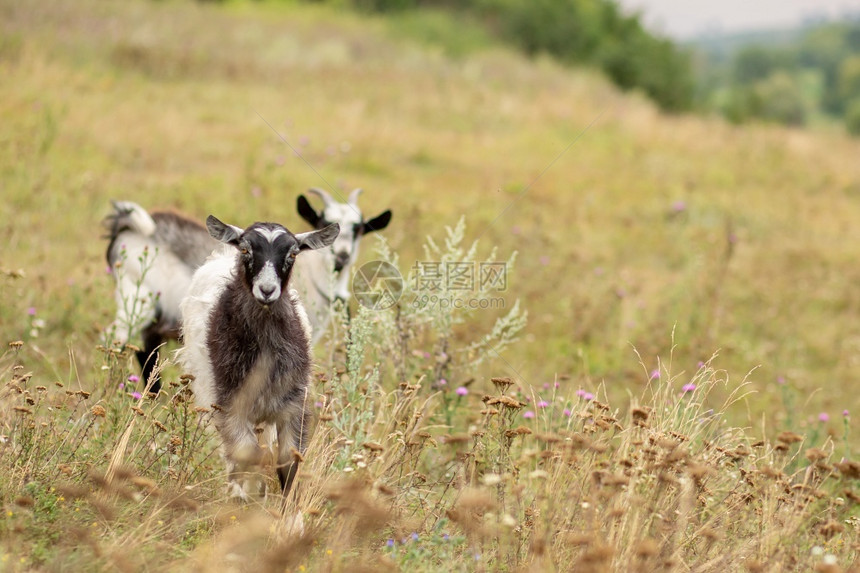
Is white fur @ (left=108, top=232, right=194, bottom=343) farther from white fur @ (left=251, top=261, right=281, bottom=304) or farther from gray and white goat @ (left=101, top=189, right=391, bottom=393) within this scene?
white fur @ (left=251, top=261, right=281, bottom=304)

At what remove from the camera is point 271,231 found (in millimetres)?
4535

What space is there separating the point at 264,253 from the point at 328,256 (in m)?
2.07

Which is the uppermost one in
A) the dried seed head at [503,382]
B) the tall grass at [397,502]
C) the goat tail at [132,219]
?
the goat tail at [132,219]

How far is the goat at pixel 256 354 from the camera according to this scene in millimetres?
4418

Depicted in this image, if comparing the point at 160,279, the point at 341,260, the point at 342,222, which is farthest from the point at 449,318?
the point at 160,279

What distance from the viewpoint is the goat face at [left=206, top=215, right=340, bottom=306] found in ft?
14.2

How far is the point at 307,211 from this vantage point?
663cm

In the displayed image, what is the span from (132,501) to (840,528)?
314cm

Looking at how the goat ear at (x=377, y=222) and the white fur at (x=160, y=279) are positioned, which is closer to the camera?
the white fur at (x=160, y=279)

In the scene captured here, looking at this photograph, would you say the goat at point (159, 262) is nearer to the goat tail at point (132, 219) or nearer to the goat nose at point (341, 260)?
the goat tail at point (132, 219)

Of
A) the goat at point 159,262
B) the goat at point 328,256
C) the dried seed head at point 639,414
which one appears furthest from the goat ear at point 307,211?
the dried seed head at point 639,414

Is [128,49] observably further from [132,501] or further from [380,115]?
[132,501]

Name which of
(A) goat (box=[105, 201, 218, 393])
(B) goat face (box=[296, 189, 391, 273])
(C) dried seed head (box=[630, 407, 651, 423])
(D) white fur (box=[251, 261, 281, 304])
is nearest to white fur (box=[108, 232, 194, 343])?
(A) goat (box=[105, 201, 218, 393])

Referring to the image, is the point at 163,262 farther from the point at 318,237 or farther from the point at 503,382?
the point at 503,382
